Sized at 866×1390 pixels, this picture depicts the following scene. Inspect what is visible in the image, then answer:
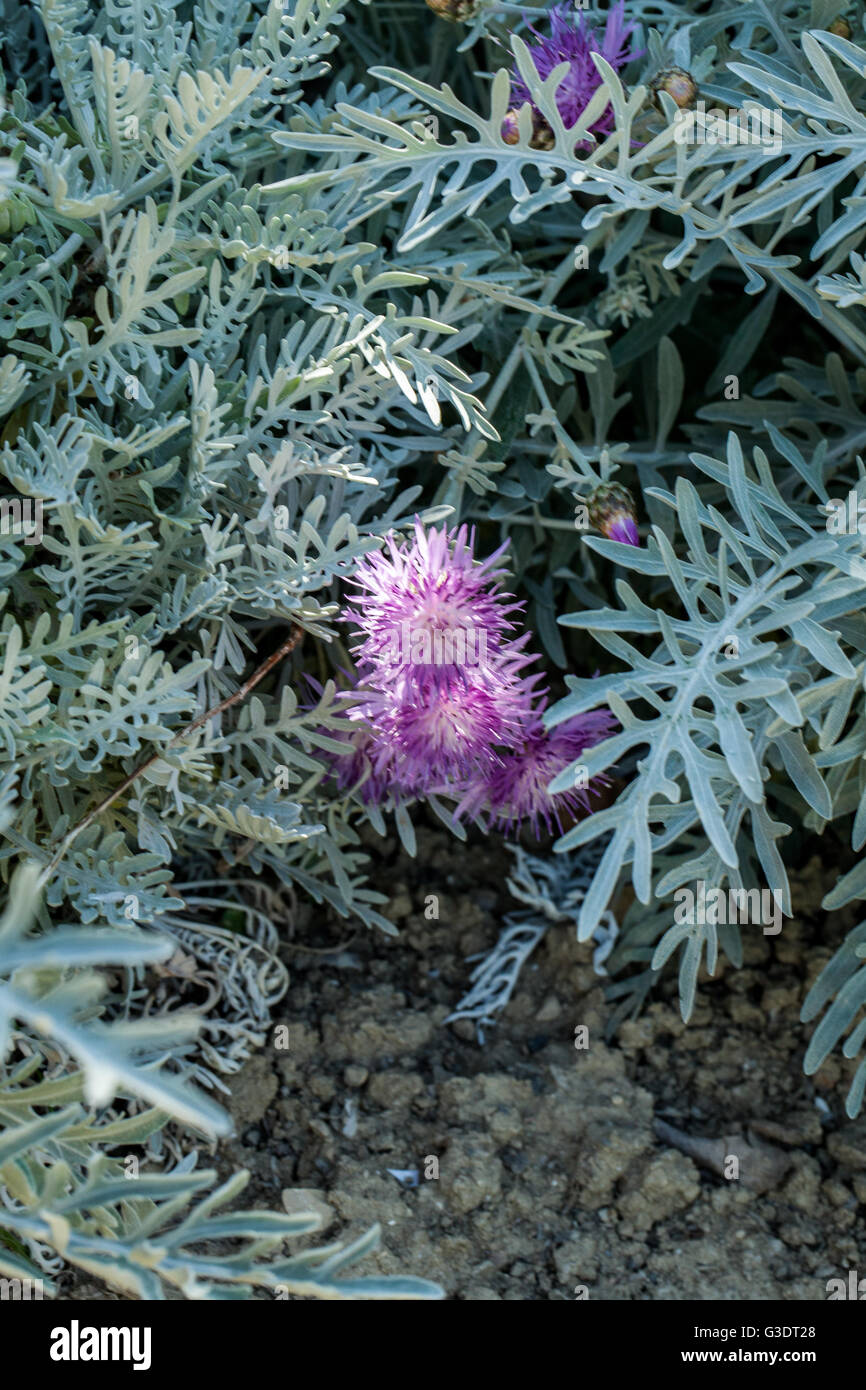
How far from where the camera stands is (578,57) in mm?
1236

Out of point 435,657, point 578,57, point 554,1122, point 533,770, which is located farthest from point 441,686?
point 578,57

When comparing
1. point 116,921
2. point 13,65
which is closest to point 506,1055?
point 116,921

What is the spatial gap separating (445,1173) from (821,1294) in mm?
335

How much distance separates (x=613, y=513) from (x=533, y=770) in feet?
0.78

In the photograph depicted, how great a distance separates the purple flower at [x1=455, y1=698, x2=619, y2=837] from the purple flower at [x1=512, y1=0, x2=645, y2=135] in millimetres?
519

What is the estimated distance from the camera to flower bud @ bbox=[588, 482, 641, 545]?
1.23m

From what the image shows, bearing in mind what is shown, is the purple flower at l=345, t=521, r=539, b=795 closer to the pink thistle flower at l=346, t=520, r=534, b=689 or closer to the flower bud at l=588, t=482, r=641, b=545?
the pink thistle flower at l=346, t=520, r=534, b=689

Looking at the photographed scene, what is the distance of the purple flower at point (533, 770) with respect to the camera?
125 centimetres

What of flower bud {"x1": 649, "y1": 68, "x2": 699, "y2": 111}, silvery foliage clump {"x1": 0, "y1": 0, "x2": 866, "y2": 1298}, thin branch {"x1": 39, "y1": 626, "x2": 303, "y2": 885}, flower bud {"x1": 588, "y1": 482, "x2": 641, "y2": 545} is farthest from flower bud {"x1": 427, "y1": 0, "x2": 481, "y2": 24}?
thin branch {"x1": 39, "y1": 626, "x2": 303, "y2": 885}

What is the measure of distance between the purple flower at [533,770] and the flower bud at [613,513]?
17 centimetres

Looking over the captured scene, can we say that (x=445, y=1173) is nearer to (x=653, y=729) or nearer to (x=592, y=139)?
(x=653, y=729)

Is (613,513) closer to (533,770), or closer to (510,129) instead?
(533,770)

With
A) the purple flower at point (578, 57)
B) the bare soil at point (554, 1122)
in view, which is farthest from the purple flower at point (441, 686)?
the purple flower at point (578, 57)

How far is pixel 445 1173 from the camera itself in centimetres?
126
